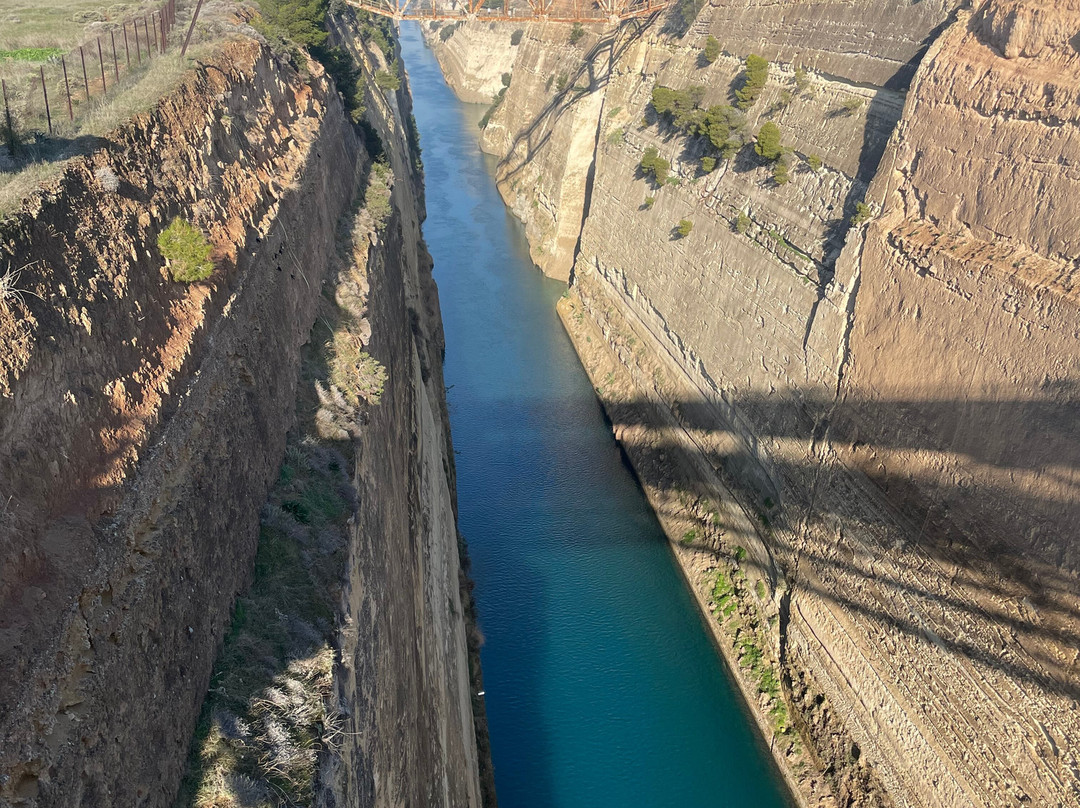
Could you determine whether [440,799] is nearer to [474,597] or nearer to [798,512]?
[474,597]

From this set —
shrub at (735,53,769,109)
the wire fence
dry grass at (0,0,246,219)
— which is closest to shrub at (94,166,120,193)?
dry grass at (0,0,246,219)

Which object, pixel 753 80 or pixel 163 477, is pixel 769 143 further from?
pixel 163 477

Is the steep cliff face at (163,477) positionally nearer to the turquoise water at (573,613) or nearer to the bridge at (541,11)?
the turquoise water at (573,613)

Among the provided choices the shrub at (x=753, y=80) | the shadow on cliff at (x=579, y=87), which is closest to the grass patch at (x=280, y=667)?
the shrub at (x=753, y=80)

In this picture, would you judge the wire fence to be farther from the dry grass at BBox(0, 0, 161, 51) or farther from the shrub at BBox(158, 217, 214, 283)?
the shrub at BBox(158, 217, 214, 283)

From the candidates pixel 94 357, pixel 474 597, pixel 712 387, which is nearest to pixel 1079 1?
pixel 712 387

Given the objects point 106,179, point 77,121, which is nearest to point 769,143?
point 77,121
